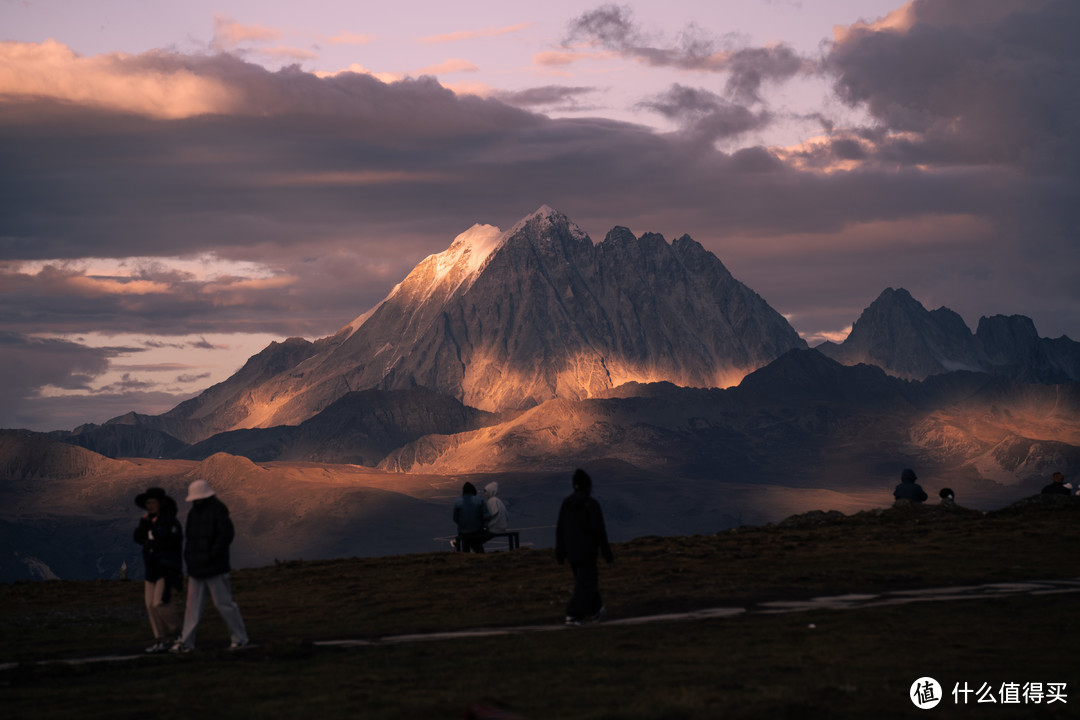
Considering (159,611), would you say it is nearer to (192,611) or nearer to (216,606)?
(192,611)

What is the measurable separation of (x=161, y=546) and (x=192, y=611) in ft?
7.34

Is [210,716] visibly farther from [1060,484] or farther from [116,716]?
[1060,484]

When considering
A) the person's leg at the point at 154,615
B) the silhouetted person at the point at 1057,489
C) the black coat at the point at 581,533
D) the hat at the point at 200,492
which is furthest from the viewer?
the silhouetted person at the point at 1057,489

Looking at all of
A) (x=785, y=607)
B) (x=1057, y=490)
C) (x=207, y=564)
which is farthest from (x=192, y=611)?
(x=1057, y=490)

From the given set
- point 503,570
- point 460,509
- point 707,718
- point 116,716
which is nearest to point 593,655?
point 707,718

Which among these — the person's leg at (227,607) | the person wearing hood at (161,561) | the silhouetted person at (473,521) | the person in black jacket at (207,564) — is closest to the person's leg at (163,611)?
the person wearing hood at (161,561)

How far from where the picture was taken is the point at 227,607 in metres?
25.4

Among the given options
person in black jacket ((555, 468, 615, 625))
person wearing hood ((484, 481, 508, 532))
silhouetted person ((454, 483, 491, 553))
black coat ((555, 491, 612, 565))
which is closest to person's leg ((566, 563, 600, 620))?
person in black jacket ((555, 468, 615, 625))

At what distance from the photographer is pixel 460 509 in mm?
45188

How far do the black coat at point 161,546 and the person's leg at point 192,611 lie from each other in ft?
5.52

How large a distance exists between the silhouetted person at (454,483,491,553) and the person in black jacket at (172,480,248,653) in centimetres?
1948

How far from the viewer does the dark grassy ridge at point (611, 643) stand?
18.4 metres

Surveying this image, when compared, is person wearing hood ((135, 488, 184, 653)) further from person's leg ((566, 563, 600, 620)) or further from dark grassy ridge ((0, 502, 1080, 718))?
person's leg ((566, 563, 600, 620))

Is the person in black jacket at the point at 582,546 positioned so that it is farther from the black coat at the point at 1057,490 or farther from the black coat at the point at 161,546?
the black coat at the point at 1057,490
